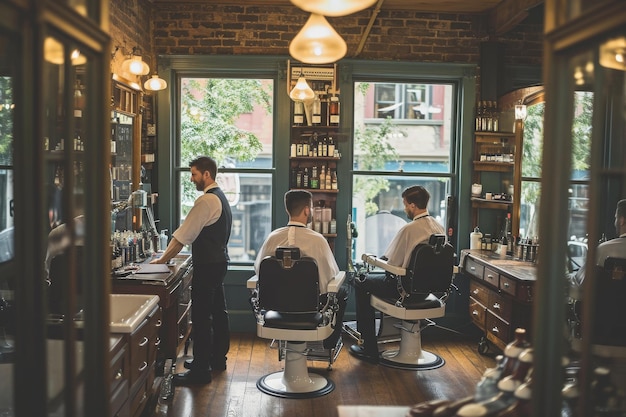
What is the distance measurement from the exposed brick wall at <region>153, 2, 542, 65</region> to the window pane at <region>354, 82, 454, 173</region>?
343mm

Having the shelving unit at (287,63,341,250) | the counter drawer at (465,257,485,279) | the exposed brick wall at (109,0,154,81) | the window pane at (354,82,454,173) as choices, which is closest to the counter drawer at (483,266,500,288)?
the counter drawer at (465,257,485,279)

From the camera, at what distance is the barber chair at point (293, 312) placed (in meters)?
4.25

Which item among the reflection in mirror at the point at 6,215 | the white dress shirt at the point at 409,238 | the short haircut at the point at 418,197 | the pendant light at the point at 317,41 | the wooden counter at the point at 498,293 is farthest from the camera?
the short haircut at the point at 418,197

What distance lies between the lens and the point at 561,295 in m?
1.83

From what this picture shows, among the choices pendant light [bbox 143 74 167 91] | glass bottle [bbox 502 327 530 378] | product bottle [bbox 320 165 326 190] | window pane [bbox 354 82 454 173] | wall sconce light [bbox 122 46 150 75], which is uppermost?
wall sconce light [bbox 122 46 150 75]

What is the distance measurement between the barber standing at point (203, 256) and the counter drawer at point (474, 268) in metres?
2.29

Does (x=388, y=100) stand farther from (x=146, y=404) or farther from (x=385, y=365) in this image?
(x=146, y=404)

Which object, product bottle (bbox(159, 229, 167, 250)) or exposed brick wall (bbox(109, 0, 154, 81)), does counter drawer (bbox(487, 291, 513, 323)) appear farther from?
exposed brick wall (bbox(109, 0, 154, 81))

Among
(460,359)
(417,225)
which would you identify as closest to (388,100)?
(417,225)

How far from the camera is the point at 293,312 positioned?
4340 mm

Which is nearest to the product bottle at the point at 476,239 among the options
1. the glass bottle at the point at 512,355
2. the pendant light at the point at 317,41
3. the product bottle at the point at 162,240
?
the product bottle at the point at 162,240

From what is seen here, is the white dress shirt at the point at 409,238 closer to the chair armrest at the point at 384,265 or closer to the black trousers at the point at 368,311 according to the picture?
the chair armrest at the point at 384,265

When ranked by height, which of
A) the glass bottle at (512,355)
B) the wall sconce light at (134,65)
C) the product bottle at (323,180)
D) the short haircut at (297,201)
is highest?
the wall sconce light at (134,65)

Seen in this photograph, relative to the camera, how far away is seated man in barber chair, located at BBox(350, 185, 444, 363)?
17.2 ft
